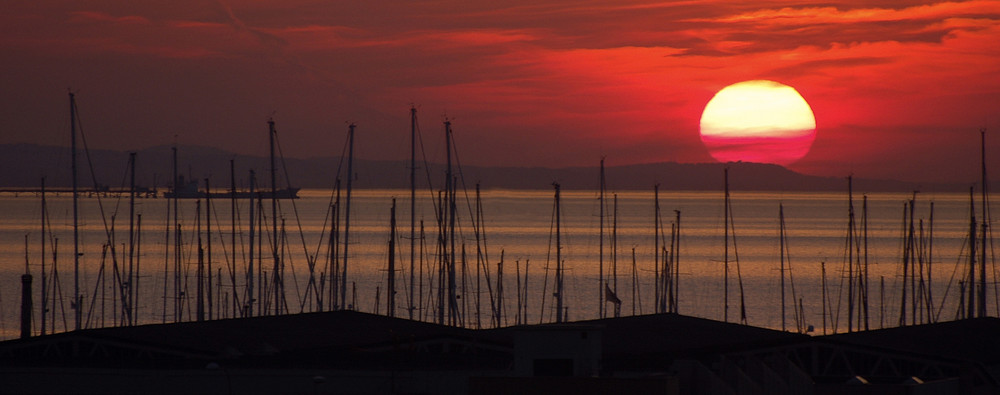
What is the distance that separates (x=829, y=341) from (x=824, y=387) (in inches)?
182

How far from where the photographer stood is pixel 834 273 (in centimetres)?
13738

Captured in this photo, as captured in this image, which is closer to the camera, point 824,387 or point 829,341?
point 824,387

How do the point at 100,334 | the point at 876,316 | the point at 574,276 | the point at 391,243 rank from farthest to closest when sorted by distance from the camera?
the point at 574,276 < the point at 876,316 < the point at 391,243 < the point at 100,334

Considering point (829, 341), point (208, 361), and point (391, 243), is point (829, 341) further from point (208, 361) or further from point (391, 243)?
point (391, 243)

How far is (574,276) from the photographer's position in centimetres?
13000

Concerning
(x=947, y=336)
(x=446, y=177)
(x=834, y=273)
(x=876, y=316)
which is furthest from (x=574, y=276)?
(x=947, y=336)

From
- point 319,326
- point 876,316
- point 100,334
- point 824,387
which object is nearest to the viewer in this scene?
point 824,387

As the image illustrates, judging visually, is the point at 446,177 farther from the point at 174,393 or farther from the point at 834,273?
the point at 834,273

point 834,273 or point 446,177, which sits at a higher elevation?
point 446,177

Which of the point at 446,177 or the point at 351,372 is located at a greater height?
the point at 446,177

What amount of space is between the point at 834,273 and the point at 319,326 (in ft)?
356

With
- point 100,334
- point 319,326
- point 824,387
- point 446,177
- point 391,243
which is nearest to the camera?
point 824,387

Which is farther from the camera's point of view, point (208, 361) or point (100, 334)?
point (100, 334)

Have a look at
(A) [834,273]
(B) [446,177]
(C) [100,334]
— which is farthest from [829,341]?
(A) [834,273]
